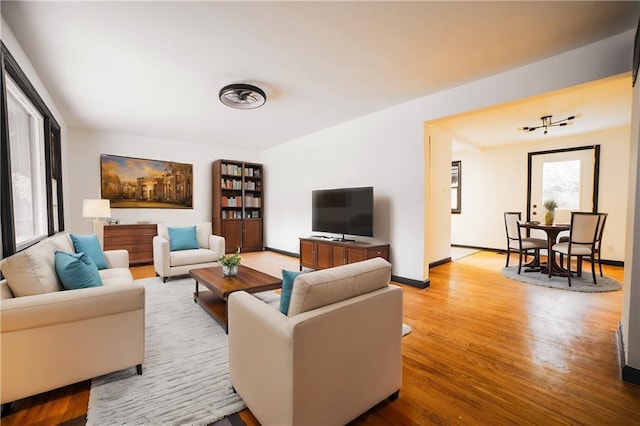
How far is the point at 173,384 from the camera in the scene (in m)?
1.79

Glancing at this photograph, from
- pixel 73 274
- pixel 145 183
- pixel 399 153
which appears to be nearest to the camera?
pixel 73 274

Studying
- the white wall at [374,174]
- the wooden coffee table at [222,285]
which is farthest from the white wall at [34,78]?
the white wall at [374,174]

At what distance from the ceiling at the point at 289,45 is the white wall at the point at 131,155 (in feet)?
5.28

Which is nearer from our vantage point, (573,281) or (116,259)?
(116,259)

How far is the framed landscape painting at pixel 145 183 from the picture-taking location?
18.0 feet

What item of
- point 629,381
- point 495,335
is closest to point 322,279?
point 495,335

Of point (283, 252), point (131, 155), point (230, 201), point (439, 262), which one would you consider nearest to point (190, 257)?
point (283, 252)

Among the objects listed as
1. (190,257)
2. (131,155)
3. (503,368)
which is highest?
(131,155)

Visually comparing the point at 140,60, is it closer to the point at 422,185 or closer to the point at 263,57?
the point at 263,57

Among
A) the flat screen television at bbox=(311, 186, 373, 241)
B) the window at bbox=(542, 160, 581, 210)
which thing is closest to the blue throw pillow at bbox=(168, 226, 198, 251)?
the flat screen television at bbox=(311, 186, 373, 241)

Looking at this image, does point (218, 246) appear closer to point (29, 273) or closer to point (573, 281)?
point (29, 273)

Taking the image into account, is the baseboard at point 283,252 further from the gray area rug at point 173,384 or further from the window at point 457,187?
the window at point 457,187

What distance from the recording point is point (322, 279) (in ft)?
4.48

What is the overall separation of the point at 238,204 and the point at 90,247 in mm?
3898
